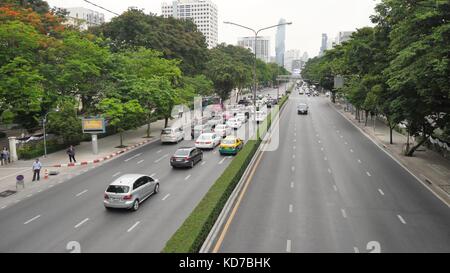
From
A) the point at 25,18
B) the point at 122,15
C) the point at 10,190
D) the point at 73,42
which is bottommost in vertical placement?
the point at 10,190

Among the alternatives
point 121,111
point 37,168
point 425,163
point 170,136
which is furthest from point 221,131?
point 37,168

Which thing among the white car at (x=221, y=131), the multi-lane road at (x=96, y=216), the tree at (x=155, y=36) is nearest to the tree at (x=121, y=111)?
the white car at (x=221, y=131)

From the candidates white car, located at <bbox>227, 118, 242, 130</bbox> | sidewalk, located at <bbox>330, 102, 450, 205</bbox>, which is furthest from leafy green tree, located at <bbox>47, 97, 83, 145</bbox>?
sidewalk, located at <bbox>330, 102, 450, 205</bbox>

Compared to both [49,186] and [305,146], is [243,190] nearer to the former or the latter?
[49,186]

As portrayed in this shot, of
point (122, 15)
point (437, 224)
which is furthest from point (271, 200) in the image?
point (122, 15)

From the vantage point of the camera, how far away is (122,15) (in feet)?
201

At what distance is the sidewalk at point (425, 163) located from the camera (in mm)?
23375

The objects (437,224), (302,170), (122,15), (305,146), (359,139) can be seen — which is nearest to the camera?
(437,224)

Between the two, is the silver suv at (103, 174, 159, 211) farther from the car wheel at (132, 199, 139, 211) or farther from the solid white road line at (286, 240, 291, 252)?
the solid white road line at (286, 240, 291, 252)

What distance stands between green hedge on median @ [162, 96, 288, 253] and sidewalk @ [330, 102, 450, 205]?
1122cm

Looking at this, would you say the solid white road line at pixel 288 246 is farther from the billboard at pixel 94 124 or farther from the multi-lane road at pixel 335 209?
the billboard at pixel 94 124

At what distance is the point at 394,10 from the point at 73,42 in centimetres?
2795

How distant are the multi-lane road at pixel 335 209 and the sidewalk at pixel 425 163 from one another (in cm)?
73

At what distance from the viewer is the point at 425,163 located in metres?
29.7
